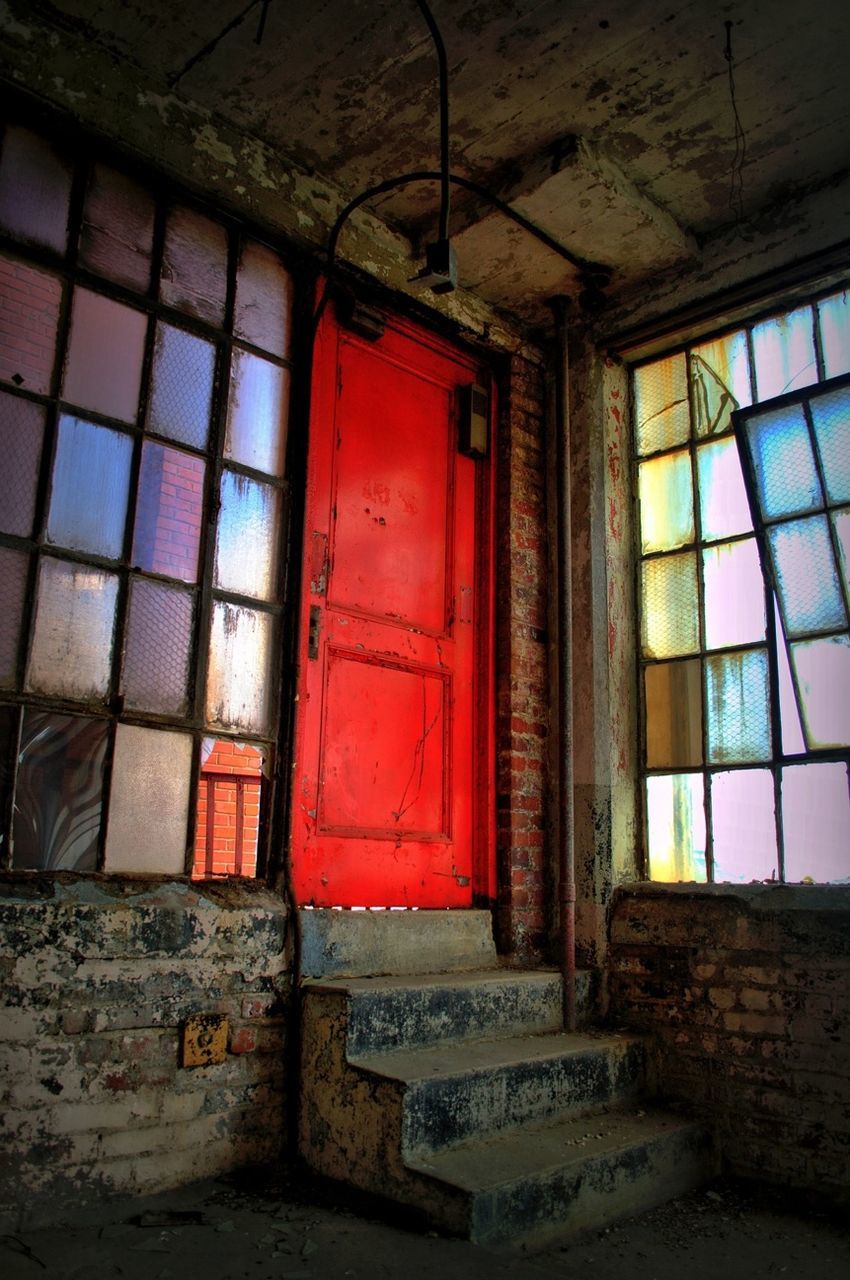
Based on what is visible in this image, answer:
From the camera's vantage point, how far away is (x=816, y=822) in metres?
3.20

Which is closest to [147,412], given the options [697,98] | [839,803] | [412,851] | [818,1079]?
[412,851]

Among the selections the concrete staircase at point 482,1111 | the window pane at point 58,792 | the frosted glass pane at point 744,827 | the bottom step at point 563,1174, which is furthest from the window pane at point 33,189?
the frosted glass pane at point 744,827

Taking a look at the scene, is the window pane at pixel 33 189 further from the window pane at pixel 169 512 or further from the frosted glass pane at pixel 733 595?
the frosted glass pane at pixel 733 595

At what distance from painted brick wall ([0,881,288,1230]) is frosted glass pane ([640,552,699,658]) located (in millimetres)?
1907

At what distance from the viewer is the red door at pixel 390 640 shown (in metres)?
3.21

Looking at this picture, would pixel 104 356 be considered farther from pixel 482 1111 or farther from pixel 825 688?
pixel 825 688

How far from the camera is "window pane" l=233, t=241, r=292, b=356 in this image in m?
3.21

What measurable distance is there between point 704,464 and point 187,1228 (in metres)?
3.14

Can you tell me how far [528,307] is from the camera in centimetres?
408

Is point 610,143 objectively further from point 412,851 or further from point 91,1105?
point 91,1105

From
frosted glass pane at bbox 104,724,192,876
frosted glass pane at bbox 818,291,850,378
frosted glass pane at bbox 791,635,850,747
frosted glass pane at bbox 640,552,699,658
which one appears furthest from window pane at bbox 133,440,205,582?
frosted glass pane at bbox 818,291,850,378

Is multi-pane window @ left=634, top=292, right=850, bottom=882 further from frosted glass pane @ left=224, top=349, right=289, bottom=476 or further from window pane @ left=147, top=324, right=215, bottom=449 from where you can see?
window pane @ left=147, top=324, right=215, bottom=449

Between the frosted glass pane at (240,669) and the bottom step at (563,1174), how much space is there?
1.38 meters

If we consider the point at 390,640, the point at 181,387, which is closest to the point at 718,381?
the point at 390,640
